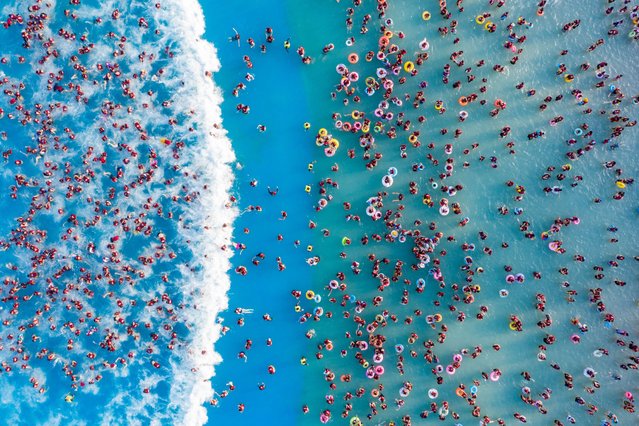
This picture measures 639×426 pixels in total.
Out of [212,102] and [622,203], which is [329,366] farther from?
[622,203]

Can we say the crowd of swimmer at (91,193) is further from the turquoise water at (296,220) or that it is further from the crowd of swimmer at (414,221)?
the crowd of swimmer at (414,221)

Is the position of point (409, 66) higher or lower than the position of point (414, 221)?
higher

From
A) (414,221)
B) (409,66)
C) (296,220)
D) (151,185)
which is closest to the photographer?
(409,66)

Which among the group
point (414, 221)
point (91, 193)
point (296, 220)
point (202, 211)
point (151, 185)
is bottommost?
point (414, 221)

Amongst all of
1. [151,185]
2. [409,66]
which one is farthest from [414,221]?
[151,185]

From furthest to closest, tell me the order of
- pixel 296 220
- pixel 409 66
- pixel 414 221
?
1. pixel 296 220
2. pixel 414 221
3. pixel 409 66

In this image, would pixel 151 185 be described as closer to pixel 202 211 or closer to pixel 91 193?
pixel 202 211

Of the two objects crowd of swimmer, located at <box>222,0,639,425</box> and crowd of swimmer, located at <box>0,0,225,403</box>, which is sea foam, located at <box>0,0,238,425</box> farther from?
crowd of swimmer, located at <box>222,0,639,425</box>
